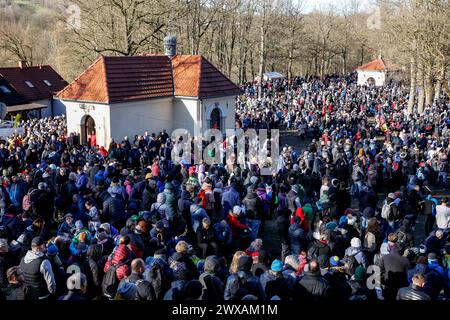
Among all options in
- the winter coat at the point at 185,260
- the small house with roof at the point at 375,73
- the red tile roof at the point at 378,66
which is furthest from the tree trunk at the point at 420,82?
the winter coat at the point at 185,260

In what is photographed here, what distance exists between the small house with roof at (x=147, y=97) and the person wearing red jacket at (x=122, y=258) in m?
13.9

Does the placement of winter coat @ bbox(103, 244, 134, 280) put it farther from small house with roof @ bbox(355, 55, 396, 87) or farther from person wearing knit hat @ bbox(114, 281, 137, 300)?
small house with roof @ bbox(355, 55, 396, 87)

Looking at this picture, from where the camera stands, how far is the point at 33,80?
36094 millimetres

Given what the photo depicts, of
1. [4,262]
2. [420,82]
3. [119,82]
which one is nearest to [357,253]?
[4,262]

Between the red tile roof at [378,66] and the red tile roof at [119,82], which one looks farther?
the red tile roof at [378,66]

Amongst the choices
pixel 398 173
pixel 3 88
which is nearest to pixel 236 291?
pixel 398 173

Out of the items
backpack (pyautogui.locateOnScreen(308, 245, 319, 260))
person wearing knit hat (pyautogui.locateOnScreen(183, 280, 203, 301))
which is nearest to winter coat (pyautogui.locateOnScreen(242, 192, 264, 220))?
backpack (pyautogui.locateOnScreen(308, 245, 319, 260))

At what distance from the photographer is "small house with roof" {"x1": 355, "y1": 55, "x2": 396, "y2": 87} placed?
52.5 m

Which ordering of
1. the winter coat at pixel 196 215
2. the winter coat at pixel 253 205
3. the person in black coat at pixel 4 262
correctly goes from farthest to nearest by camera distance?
the winter coat at pixel 253 205 → the winter coat at pixel 196 215 → the person in black coat at pixel 4 262

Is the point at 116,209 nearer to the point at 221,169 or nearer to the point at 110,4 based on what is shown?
the point at 221,169

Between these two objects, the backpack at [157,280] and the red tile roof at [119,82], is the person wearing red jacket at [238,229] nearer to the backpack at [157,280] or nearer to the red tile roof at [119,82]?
the backpack at [157,280]

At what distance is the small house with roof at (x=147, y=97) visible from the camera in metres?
20.6

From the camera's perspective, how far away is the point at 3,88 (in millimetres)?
32188

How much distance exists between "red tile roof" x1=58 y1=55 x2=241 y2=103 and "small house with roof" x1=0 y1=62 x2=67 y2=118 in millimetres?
12032
